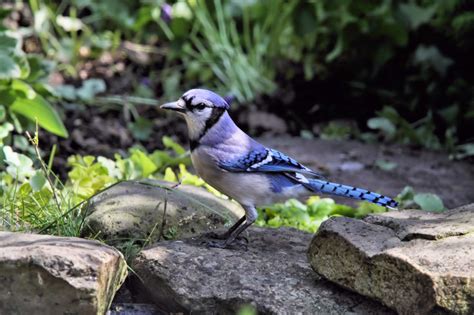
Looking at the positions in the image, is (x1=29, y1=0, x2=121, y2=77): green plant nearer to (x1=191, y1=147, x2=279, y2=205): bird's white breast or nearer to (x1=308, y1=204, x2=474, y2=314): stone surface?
(x1=191, y1=147, x2=279, y2=205): bird's white breast

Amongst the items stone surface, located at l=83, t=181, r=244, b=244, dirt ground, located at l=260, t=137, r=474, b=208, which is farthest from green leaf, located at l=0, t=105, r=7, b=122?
dirt ground, located at l=260, t=137, r=474, b=208

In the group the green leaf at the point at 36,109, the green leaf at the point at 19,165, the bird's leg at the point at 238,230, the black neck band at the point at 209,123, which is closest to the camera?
the bird's leg at the point at 238,230

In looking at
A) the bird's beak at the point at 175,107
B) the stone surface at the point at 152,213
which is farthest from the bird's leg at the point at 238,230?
the bird's beak at the point at 175,107

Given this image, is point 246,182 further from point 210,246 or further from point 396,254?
point 396,254

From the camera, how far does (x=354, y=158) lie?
6312 millimetres

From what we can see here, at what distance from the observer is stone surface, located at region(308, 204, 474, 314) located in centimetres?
310

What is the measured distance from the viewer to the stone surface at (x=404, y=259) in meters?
3.10

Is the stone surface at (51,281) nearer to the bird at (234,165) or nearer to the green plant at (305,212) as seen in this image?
the bird at (234,165)

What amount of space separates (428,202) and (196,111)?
1.63m

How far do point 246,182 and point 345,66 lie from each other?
3619 millimetres

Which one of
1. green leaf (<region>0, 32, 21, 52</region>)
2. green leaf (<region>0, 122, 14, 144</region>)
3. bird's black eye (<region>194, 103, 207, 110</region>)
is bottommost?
green leaf (<region>0, 122, 14, 144</region>)

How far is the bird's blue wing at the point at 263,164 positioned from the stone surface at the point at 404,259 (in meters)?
0.53

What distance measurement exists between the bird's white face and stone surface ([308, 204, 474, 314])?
0.85 meters

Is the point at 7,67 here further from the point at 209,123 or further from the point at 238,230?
the point at 238,230
